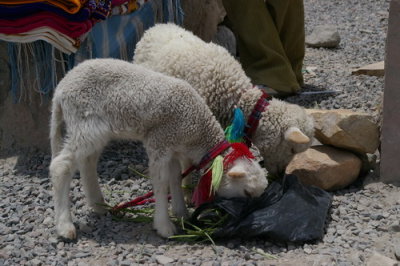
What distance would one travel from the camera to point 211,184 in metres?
4.25

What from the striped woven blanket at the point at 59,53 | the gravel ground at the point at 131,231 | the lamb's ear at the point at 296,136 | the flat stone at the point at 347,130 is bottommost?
the gravel ground at the point at 131,231

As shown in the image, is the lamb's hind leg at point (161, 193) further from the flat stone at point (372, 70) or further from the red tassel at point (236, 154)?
the flat stone at point (372, 70)

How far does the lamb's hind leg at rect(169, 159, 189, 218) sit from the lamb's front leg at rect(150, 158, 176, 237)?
6.9 inches

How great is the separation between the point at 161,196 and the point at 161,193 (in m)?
0.02

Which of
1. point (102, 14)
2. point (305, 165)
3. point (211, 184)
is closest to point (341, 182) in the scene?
point (305, 165)

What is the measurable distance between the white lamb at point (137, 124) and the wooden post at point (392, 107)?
1313mm

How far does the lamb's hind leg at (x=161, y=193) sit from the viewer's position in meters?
4.21

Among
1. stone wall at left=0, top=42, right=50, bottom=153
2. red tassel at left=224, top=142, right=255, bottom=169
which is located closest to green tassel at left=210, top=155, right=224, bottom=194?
red tassel at left=224, top=142, right=255, bottom=169

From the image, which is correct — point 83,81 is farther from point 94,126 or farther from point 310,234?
point 310,234

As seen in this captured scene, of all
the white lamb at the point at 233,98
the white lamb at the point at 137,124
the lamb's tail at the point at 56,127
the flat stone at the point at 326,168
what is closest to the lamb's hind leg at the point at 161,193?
the white lamb at the point at 137,124

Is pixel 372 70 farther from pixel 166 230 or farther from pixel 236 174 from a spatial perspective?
pixel 166 230

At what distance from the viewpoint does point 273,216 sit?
4.22 meters

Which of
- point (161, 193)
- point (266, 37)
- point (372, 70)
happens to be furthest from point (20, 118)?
point (372, 70)

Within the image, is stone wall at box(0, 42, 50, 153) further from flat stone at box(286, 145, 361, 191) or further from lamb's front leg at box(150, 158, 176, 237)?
flat stone at box(286, 145, 361, 191)
